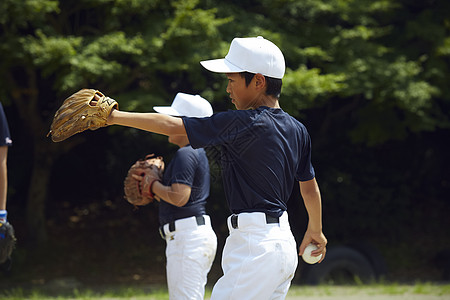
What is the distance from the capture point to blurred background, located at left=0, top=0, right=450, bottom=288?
10695 millimetres

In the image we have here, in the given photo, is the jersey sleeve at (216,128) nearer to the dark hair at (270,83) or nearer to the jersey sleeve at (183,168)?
the dark hair at (270,83)

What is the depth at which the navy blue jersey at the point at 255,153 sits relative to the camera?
10.7ft

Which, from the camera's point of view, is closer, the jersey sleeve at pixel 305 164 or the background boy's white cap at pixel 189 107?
the jersey sleeve at pixel 305 164

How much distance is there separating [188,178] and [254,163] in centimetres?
169

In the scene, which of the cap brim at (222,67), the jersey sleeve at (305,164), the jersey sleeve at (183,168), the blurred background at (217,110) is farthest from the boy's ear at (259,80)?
the blurred background at (217,110)

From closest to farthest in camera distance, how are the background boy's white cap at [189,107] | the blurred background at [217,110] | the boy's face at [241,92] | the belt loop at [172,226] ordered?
1. the boy's face at [241,92]
2. the belt loop at [172,226]
3. the background boy's white cap at [189,107]
4. the blurred background at [217,110]

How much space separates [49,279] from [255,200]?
10770mm

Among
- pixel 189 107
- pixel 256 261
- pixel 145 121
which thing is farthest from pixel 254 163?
pixel 189 107

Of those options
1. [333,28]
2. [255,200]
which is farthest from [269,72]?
[333,28]

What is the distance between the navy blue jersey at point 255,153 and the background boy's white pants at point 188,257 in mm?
1576

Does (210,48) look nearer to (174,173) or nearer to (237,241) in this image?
(174,173)

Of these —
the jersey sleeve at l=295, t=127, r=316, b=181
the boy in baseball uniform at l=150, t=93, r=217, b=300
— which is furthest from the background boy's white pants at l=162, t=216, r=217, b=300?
the jersey sleeve at l=295, t=127, r=316, b=181

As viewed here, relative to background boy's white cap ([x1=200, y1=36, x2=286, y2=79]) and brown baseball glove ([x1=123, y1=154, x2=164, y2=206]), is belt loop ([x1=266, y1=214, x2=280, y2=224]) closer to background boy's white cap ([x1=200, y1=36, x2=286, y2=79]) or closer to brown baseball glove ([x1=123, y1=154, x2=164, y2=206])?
background boy's white cap ([x1=200, y1=36, x2=286, y2=79])

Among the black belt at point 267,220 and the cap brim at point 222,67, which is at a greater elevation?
the cap brim at point 222,67
